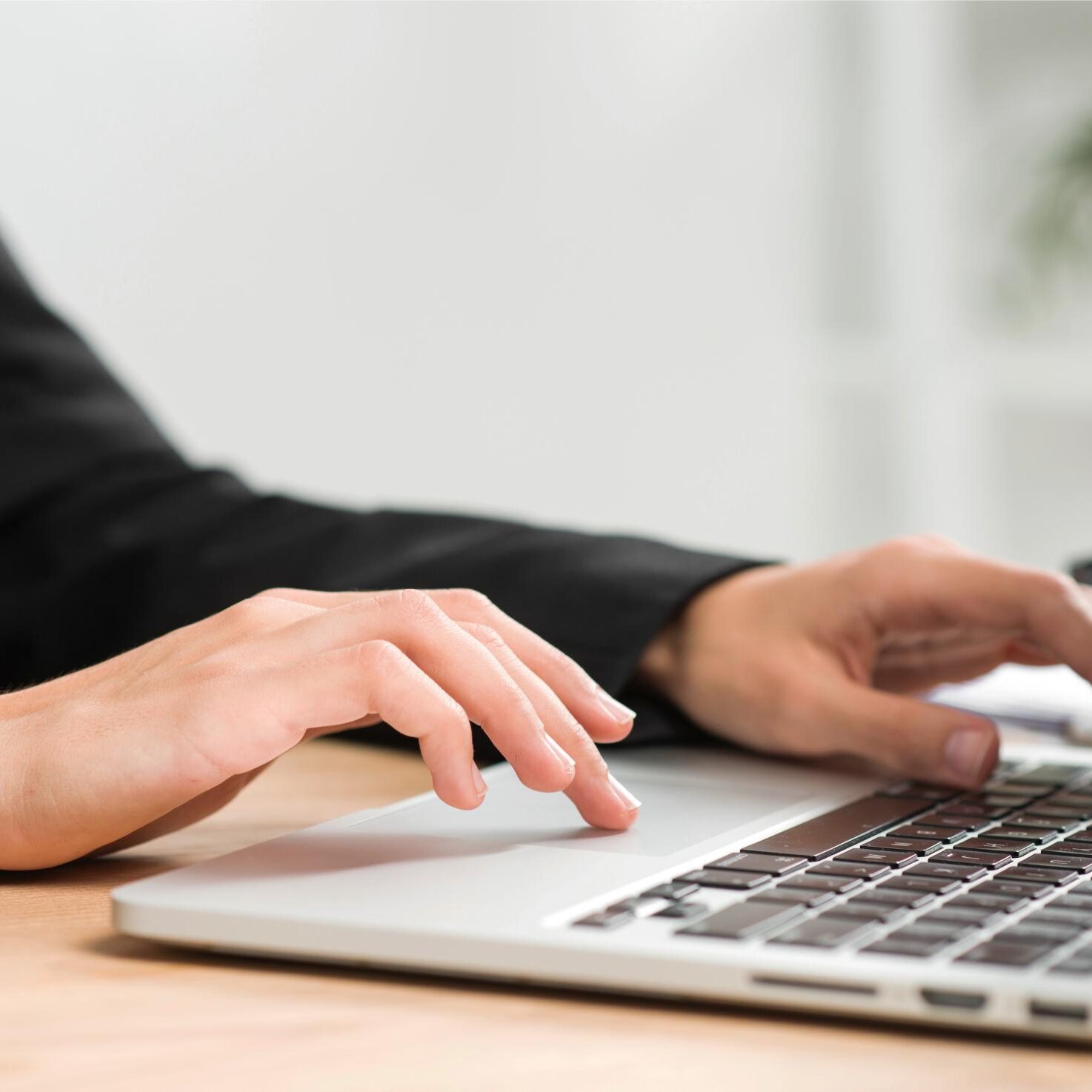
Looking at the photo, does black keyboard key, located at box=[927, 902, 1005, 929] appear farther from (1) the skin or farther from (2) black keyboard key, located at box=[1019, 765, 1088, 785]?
(2) black keyboard key, located at box=[1019, 765, 1088, 785]

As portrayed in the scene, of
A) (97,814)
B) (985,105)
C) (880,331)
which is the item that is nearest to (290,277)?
(880,331)

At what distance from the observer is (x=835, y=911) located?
1.33 ft

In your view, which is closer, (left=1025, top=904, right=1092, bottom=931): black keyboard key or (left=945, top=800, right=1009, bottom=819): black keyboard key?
(left=1025, top=904, right=1092, bottom=931): black keyboard key

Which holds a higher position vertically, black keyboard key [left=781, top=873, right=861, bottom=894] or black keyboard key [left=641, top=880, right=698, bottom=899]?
black keyboard key [left=641, top=880, right=698, bottom=899]

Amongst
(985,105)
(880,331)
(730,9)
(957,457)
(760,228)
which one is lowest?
(957,457)

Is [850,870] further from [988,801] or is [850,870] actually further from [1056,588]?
[1056,588]

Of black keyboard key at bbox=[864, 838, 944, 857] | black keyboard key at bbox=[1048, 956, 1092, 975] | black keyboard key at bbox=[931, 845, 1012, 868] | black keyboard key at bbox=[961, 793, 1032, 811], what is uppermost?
black keyboard key at bbox=[1048, 956, 1092, 975]

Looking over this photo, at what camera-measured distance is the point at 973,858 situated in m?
0.49

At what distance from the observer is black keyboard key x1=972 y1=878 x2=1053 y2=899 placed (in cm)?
43

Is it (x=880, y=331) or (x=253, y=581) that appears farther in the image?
(x=880, y=331)

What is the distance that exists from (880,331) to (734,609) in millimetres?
2614

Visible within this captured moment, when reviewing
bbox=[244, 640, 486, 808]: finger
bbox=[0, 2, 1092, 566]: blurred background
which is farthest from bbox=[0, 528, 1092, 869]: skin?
bbox=[0, 2, 1092, 566]: blurred background

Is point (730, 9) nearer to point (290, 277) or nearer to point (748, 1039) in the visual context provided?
point (290, 277)

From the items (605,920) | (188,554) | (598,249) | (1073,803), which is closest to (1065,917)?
(605,920)
